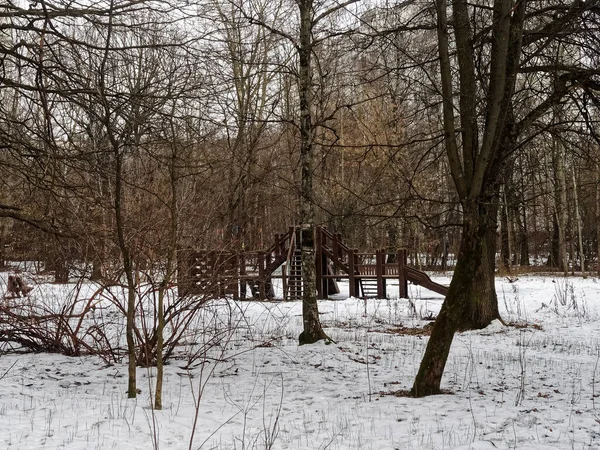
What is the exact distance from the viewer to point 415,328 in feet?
36.6

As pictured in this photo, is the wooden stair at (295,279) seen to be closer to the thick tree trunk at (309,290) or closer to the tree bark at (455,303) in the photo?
the thick tree trunk at (309,290)

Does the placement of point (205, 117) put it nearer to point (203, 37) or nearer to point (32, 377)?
point (203, 37)

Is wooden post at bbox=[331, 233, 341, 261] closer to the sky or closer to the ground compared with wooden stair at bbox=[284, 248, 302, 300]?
closer to the sky

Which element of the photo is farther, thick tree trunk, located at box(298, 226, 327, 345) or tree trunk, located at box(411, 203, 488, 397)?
thick tree trunk, located at box(298, 226, 327, 345)

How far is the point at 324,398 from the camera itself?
240 inches

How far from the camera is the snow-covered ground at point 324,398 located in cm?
461

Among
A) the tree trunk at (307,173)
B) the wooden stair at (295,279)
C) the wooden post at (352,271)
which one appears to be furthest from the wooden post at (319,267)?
the tree trunk at (307,173)

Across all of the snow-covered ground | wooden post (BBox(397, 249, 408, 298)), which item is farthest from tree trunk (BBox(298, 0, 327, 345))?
wooden post (BBox(397, 249, 408, 298))

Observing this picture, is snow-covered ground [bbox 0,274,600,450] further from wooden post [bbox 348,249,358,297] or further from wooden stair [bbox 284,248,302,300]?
wooden post [bbox 348,249,358,297]

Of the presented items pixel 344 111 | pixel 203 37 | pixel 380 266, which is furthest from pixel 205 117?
pixel 344 111

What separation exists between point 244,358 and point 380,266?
9549 mm

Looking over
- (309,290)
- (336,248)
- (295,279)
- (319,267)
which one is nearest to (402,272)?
(336,248)

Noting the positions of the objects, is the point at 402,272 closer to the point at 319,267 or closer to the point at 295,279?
the point at 319,267

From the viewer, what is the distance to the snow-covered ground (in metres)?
4.61
